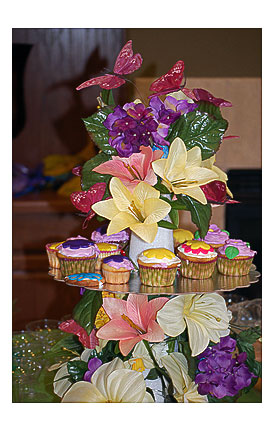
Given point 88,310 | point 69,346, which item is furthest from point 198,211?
point 69,346

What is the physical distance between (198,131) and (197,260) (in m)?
0.23

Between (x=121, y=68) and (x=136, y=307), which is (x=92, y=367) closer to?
(x=136, y=307)

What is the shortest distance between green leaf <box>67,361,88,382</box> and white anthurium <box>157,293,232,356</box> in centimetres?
18

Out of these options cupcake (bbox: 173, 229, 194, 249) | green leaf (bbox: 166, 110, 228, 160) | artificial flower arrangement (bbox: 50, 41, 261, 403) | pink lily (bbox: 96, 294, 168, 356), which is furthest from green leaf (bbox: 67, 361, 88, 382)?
green leaf (bbox: 166, 110, 228, 160)

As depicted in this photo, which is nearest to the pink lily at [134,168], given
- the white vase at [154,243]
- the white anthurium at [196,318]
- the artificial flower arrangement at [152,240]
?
the artificial flower arrangement at [152,240]

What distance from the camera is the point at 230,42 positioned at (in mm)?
2742

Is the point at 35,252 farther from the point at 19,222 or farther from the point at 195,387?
the point at 195,387

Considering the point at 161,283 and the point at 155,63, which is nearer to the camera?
the point at 161,283

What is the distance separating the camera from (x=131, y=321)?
985 mm

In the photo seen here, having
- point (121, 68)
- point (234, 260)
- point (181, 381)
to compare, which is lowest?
point (181, 381)

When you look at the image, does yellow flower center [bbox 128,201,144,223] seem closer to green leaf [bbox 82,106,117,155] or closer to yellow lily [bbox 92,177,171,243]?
yellow lily [bbox 92,177,171,243]

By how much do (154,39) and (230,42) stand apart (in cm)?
37

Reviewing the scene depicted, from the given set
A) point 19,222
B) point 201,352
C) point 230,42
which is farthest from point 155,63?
→ point 201,352

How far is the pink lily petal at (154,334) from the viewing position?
939mm
